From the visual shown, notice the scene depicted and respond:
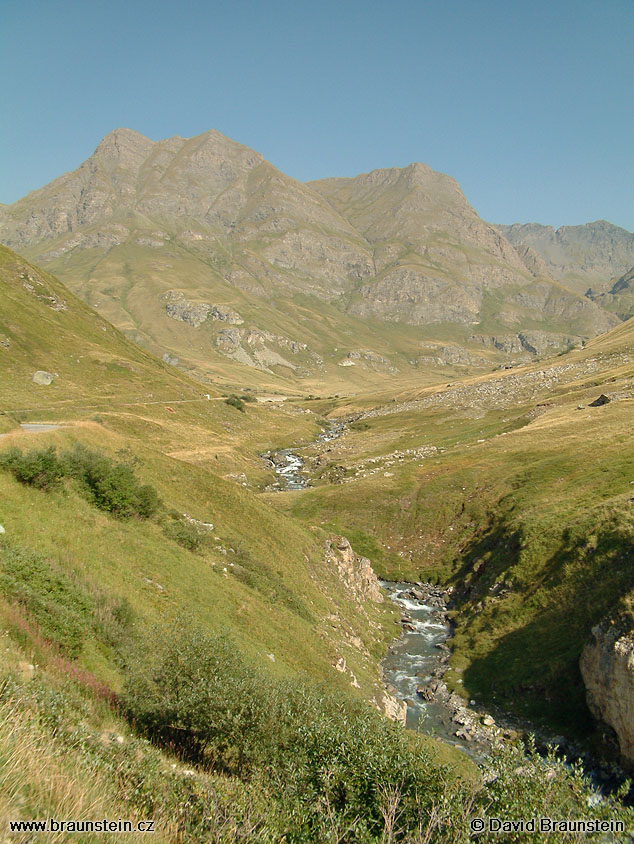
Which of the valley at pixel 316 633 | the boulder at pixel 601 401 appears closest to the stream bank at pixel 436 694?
the valley at pixel 316 633

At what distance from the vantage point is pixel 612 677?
86.2 ft

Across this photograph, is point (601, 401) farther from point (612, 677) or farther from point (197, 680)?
point (197, 680)

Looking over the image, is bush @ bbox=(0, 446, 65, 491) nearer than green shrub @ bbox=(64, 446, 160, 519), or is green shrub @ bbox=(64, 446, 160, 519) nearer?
bush @ bbox=(0, 446, 65, 491)

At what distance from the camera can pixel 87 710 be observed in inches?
470

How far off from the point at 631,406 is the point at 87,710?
89.2m

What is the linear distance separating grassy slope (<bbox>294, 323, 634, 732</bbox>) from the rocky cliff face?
1.90 metres

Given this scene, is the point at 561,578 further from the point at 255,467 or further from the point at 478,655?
the point at 255,467

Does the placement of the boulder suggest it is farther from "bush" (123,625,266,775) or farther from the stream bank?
"bush" (123,625,266,775)

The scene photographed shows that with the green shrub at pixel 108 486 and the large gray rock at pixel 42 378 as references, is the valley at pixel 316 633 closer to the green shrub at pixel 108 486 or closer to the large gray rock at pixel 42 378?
the green shrub at pixel 108 486

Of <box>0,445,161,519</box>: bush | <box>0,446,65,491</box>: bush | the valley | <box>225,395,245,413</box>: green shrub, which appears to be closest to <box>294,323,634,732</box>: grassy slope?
the valley

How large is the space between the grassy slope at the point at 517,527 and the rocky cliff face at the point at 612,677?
6.23ft

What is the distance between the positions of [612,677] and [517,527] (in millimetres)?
23953

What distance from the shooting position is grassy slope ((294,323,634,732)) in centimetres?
3406

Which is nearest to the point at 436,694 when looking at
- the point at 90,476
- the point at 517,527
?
the point at 517,527
